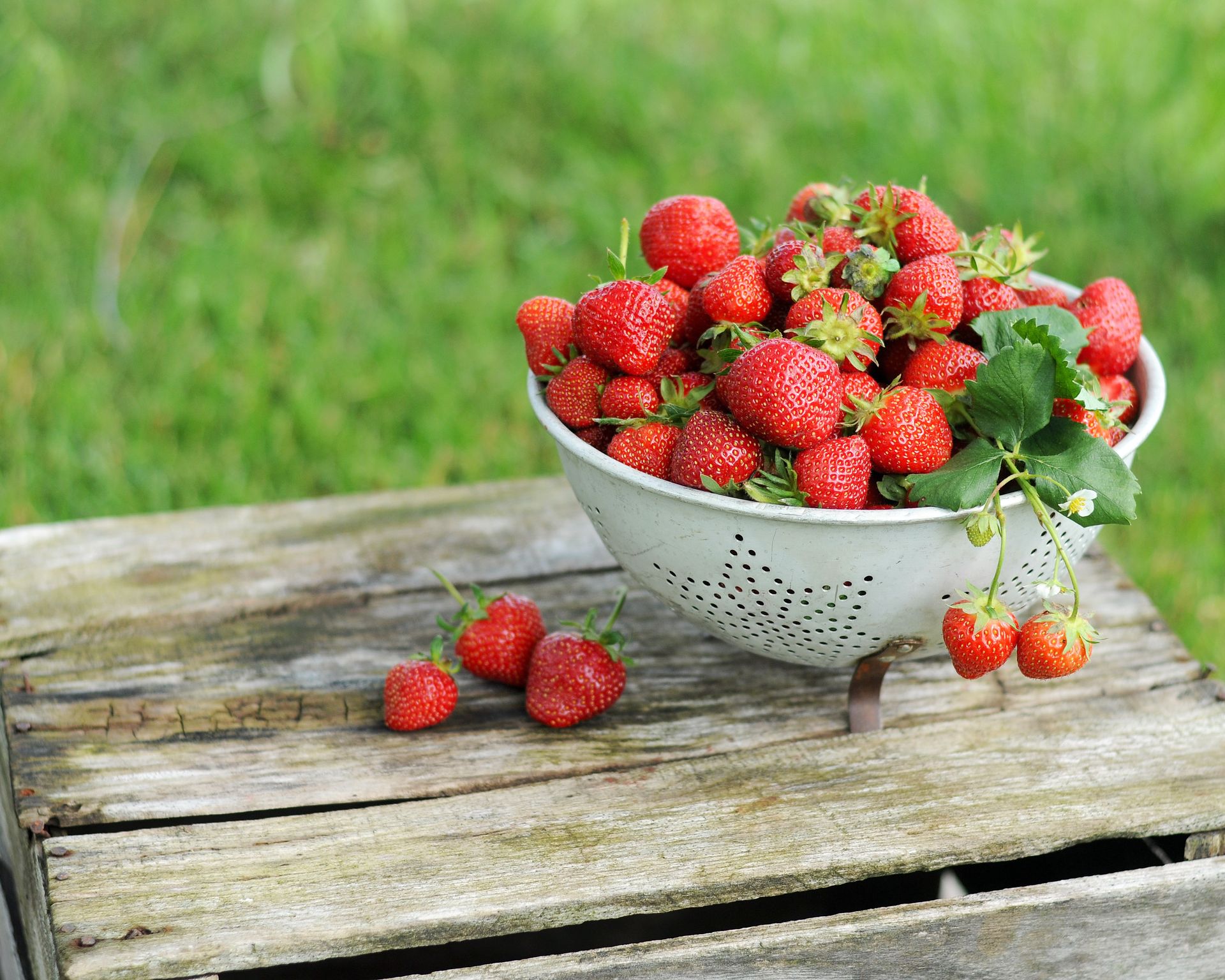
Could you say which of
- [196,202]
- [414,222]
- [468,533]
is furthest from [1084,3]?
[468,533]

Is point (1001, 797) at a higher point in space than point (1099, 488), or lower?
lower

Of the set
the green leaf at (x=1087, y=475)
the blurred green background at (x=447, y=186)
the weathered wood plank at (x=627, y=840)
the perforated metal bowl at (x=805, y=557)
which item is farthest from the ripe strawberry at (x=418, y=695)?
the blurred green background at (x=447, y=186)

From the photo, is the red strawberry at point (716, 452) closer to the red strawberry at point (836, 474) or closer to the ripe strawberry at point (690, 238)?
the red strawberry at point (836, 474)

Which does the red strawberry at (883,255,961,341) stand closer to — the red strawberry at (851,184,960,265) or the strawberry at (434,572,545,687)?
the red strawberry at (851,184,960,265)

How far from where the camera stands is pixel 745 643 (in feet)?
4.00

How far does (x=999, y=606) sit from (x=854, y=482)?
162mm

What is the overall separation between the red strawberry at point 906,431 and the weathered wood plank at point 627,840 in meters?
0.32

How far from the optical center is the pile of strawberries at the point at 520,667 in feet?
4.09

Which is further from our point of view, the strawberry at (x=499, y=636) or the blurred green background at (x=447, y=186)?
the blurred green background at (x=447, y=186)

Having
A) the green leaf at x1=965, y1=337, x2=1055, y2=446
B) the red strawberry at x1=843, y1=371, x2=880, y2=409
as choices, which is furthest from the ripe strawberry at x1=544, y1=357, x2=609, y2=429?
the green leaf at x1=965, y1=337, x2=1055, y2=446

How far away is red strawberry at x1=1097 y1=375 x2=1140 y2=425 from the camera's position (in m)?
1.21

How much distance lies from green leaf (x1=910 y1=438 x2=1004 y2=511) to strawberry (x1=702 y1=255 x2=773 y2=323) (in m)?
0.20

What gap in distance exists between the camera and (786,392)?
1.00m

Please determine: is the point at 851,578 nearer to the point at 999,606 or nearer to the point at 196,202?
the point at 999,606
